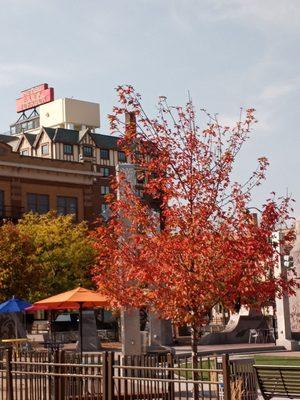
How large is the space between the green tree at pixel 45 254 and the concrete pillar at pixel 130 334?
23.0 meters

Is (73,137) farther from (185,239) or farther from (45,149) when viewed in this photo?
(185,239)

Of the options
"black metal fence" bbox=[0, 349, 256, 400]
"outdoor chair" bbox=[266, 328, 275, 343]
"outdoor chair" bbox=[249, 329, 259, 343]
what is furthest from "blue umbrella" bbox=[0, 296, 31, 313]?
A: "outdoor chair" bbox=[266, 328, 275, 343]

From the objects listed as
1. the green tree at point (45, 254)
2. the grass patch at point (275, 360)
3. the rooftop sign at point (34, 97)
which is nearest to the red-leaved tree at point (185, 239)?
the grass patch at point (275, 360)

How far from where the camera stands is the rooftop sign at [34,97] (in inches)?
4953

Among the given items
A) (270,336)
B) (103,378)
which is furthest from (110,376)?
(270,336)

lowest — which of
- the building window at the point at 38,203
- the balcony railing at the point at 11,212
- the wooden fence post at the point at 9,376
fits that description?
the wooden fence post at the point at 9,376

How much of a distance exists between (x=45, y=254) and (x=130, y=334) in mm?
33510

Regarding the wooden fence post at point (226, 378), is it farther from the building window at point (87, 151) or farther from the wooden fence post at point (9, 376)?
the building window at point (87, 151)

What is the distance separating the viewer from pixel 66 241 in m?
54.9

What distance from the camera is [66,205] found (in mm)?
69375

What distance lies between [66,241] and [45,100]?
75181mm

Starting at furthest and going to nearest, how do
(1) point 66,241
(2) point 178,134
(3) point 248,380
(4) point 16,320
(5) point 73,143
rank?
1. (5) point 73,143
2. (1) point 66,241
3. (4) point 16,320
4. (2) point 178,134
5. (3) point 248,380

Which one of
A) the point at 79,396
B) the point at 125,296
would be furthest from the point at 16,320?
the point at 79,396

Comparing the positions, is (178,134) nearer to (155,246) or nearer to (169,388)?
(155,246)
